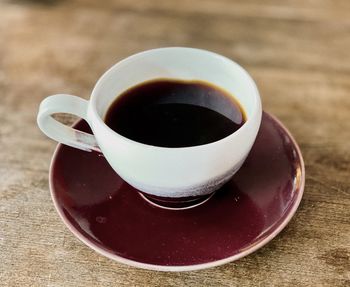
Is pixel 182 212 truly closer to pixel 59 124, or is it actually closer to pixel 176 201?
pixel 176 201

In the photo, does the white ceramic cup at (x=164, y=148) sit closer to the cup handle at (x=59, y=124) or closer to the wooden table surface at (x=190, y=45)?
the cup handle at (x=59, y=124)

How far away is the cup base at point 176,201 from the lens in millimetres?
606

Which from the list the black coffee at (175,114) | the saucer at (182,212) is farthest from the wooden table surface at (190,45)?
the black coffee at (175,114)

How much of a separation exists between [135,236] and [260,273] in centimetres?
15

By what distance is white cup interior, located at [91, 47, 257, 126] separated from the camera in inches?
25.4

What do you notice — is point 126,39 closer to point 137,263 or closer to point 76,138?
point 76,138

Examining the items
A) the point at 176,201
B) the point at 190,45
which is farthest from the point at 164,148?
the point at 190,45

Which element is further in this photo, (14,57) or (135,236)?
(14,57)

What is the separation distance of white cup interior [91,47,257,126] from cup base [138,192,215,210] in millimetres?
117

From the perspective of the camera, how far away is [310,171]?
71 cm

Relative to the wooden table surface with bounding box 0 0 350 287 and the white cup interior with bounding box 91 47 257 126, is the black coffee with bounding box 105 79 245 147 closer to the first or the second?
the white cup interior with bounding box 91 47 257 126

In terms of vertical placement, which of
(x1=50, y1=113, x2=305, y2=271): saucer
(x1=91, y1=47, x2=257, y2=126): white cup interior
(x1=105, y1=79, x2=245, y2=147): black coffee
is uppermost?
(x1=91, y1=47, x2=257, y2=126): white cup interior

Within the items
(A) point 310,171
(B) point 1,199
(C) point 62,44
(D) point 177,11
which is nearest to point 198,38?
(D) point 177,11

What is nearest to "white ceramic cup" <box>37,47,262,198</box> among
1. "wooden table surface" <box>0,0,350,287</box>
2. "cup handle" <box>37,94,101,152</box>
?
"cup handle" <box>37,94,101,152</box>
